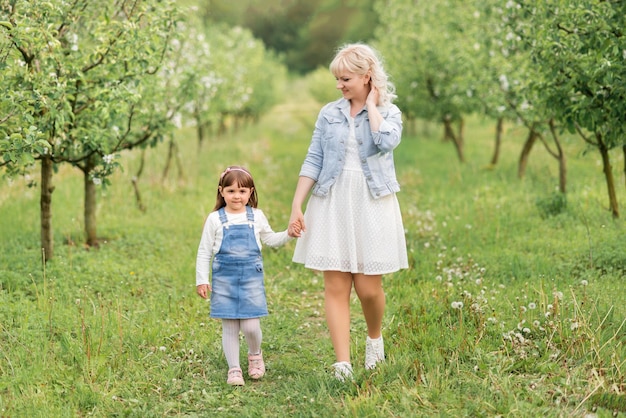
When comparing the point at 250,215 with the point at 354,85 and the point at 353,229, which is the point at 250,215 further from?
the point at 354,85

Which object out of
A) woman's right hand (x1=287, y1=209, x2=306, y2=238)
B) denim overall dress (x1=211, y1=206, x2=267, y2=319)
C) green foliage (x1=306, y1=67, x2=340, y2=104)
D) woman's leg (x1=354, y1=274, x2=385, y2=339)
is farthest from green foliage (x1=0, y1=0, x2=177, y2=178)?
green foliage (x1=306, y1=67, x2=340, y2=104)

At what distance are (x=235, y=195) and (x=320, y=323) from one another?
211 centimetres

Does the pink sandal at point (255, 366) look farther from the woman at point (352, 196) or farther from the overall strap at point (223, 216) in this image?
the overall strap at point (223, 216)

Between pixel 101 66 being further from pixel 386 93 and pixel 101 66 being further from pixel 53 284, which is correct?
pixel 386 93

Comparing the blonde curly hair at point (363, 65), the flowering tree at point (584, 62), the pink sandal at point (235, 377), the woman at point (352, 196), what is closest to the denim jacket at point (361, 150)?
the woman at point (352, 196)

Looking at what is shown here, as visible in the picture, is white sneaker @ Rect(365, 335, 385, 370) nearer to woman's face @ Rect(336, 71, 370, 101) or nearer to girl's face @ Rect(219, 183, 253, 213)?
girl's face @ Rect(219, 183, 253, 213)

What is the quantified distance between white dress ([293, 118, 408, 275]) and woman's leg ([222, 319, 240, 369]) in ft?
2.32

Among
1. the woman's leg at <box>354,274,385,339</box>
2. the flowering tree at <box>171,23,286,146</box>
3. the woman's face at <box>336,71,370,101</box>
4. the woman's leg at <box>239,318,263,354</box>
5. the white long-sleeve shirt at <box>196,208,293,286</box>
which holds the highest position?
the flowering tree at <box>171,23,286,146</box>

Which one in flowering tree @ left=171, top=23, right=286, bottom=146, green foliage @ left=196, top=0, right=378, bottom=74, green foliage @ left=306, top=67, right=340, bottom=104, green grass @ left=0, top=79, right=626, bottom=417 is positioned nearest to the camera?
green grass @ left=0, top=79, right=626, bottom=417

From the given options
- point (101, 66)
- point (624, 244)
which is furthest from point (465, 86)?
point (101, 66)

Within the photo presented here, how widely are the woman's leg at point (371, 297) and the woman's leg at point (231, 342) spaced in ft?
2.96

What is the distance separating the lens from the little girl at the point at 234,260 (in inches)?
200

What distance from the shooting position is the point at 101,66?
25.0 feet

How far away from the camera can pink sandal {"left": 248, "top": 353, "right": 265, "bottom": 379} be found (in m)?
5.24
